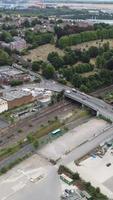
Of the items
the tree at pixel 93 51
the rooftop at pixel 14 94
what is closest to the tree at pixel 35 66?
the rooftop at pixel 14 94

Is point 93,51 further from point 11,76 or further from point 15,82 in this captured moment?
point 15,82

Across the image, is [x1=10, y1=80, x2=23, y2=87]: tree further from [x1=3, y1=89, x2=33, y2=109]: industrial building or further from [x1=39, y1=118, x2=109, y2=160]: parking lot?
[x1=39, y1=118, x2=109, y2=160]: parking lot

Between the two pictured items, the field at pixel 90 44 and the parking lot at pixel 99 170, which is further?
the field at pixel 90 44

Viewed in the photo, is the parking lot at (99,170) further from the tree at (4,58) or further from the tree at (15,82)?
the tree at (4,58)

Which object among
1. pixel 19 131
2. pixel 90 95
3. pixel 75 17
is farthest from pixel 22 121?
pixel 75 17

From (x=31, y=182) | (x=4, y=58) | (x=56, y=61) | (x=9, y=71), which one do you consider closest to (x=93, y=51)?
(x=56, y=61)
